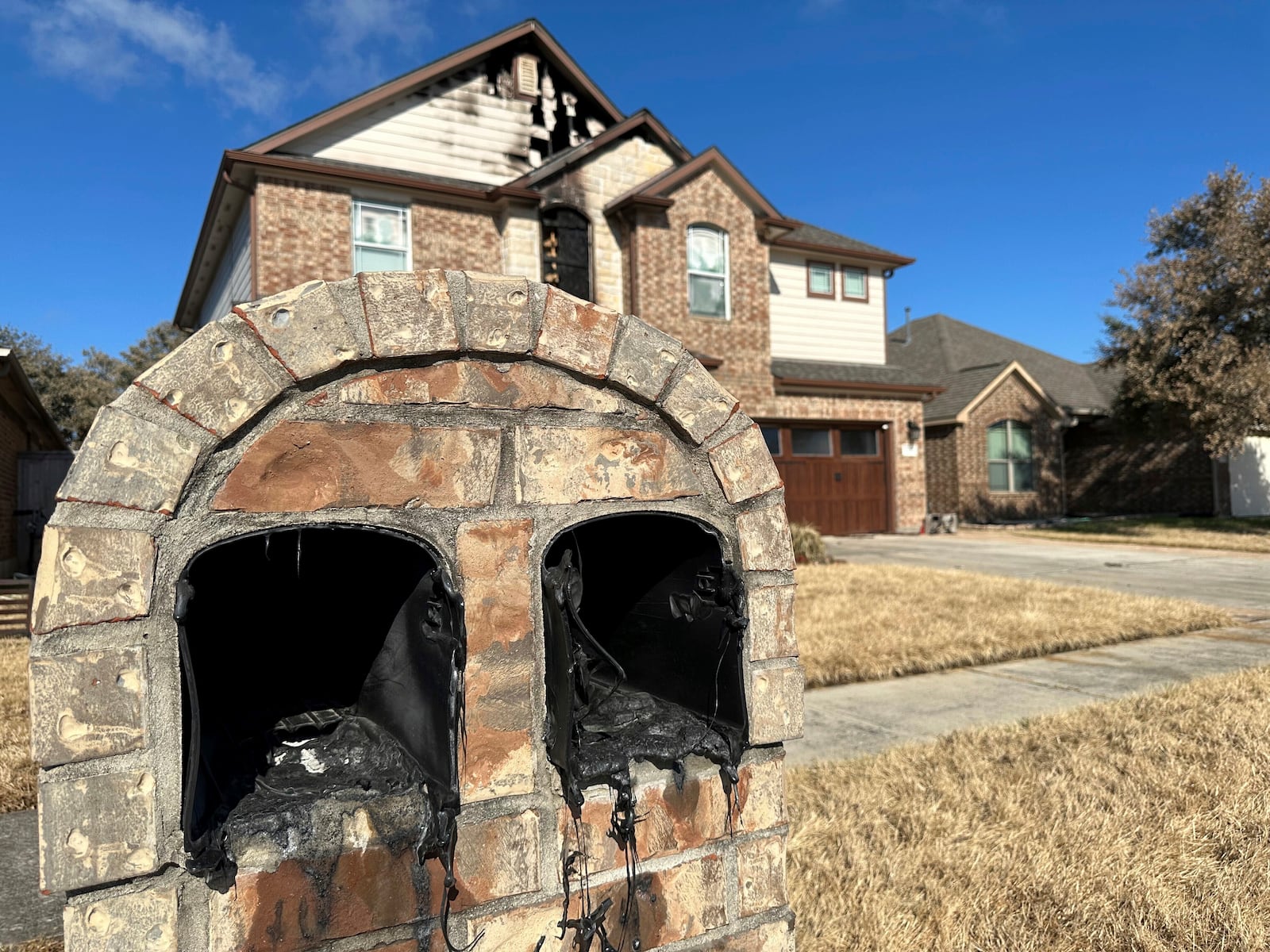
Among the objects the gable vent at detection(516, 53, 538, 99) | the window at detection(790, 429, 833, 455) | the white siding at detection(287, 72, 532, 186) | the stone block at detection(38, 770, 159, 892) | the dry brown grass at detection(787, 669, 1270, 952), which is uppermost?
the gable vent at detection(516, 53, 538, 99)

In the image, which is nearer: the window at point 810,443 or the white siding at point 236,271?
the white siding at point 236,271

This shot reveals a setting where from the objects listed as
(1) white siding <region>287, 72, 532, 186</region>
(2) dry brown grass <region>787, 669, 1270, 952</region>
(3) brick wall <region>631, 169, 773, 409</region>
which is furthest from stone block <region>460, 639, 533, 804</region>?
(1) white siding <region>287, 72, 532, 186</region>

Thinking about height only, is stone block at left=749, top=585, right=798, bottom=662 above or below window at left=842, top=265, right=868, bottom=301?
below

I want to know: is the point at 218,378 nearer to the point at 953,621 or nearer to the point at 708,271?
the point at 953,621

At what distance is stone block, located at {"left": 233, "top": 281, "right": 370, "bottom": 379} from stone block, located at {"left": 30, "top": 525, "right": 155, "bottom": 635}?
0.47 meters

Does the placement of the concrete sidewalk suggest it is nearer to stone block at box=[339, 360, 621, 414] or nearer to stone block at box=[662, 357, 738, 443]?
stone block at box=[662, 357, 738, 443]

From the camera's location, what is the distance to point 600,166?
46.3 ft

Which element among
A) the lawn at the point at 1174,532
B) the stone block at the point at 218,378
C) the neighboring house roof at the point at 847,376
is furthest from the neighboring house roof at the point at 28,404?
the lawn at the point at 1174,532

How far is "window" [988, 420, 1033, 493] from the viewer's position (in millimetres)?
21734

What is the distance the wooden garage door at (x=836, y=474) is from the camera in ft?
54.4

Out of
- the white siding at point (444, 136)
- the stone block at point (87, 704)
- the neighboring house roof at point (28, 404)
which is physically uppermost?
the white siding at point (444, 136)

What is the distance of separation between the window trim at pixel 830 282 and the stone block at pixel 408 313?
15.8 m

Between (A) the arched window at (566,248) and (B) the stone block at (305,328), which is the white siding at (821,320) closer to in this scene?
(A) the arched window at (566,248)

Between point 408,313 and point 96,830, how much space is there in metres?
1.21
